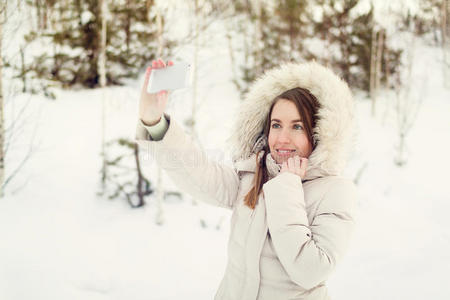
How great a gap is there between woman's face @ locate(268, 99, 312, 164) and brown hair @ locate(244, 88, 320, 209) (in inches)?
0.8

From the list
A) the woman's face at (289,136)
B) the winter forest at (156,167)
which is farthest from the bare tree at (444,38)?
the woman's face at (289,136)

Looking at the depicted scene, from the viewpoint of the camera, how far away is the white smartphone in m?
1.16

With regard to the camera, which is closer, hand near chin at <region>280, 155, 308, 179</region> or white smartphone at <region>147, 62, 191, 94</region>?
white smartphone at <region>147, 62, 191, 94</region>

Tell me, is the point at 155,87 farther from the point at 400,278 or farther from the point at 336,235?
the point at 400,278

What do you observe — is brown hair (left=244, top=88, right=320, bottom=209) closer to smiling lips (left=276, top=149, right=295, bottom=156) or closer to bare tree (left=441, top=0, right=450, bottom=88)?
smiling lips (left=276, top=149, right=295, bottom=156)

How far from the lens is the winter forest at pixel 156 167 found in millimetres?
3318

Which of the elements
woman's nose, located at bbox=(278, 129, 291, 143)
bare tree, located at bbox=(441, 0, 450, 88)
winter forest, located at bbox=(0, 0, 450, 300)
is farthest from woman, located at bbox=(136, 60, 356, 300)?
bare tree, located at bbox=(441, 0, 450, 88)

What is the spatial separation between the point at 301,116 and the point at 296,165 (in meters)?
0.22

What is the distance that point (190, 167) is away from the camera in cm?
135

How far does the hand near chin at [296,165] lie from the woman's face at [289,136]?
6 cm

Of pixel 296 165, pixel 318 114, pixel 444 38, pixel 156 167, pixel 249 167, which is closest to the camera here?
pixel 296 165

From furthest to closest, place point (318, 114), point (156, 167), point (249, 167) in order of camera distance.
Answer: point (156, 167) < point (249, 167) < point (318, 114)

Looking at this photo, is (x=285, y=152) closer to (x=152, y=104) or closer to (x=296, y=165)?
(x=296, y=165)

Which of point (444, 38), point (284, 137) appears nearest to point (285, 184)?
point (284, 137)
